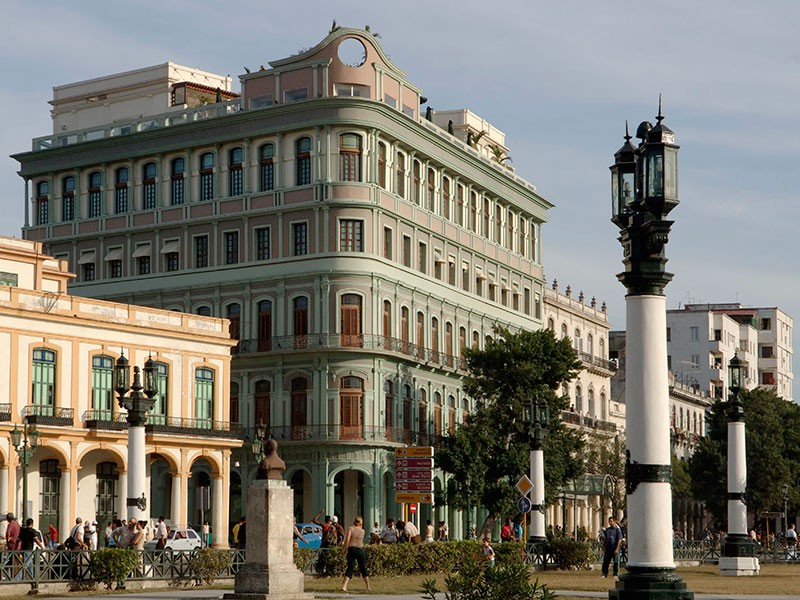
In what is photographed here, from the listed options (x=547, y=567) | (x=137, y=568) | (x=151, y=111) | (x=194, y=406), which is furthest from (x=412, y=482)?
(x=151, y=111)

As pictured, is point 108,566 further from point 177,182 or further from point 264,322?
point 177,182

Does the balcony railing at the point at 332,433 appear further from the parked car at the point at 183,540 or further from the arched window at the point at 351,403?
the parked car at the point at 183,540

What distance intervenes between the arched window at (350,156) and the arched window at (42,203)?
1731 centimetres

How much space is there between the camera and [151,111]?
259ft

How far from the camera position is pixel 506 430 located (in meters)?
67.9

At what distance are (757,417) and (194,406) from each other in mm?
41561

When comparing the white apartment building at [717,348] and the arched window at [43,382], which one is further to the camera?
the white apartment building at [717,348]

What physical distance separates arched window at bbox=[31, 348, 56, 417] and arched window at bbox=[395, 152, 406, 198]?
834 inches

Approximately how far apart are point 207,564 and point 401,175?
130ft

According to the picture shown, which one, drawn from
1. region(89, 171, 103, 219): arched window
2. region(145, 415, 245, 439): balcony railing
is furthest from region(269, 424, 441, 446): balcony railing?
region(89, 171, 103, 219): arched window

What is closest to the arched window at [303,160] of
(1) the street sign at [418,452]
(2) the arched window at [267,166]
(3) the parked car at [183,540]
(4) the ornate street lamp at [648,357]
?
(2) the arched window at [267,166]

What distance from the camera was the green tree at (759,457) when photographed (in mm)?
88938

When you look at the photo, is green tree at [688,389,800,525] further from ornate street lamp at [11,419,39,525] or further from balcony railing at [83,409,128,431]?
ornate street lamp at [11,419,39,525]

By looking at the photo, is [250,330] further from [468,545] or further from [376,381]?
[468,545]
